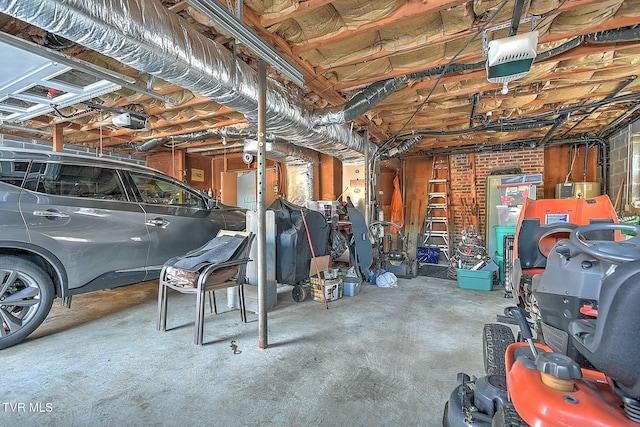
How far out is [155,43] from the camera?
1946 millimetres

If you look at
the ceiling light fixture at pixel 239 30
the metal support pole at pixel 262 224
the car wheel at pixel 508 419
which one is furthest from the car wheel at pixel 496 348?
the ceiling light fixture at pixel 239 30

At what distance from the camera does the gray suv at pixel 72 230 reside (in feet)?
8.25

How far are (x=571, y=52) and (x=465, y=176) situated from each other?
457cm

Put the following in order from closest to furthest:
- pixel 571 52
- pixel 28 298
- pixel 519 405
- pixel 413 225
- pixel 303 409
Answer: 1. pixel 519 405
2. pixel 303 409
3. pixel 28 298
4. pixel 571 52
5. pixel 413 225

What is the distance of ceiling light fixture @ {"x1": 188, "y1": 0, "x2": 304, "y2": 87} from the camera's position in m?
1.74

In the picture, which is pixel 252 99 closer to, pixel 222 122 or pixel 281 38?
pixel 281 38

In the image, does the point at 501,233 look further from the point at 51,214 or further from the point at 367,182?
the point at 51,214

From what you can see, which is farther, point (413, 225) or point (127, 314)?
point (413, 225)

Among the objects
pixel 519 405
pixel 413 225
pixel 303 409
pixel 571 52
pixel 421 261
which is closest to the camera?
pixel 519 405

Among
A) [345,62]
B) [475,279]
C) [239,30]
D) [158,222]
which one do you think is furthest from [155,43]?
[475,279]

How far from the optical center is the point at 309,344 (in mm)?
2584

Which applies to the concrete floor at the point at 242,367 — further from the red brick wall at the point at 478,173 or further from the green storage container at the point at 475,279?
the red brick wall at the point at 478,173

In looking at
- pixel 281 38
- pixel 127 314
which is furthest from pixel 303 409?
pixel 281 38

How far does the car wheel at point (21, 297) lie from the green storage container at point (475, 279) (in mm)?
4745
